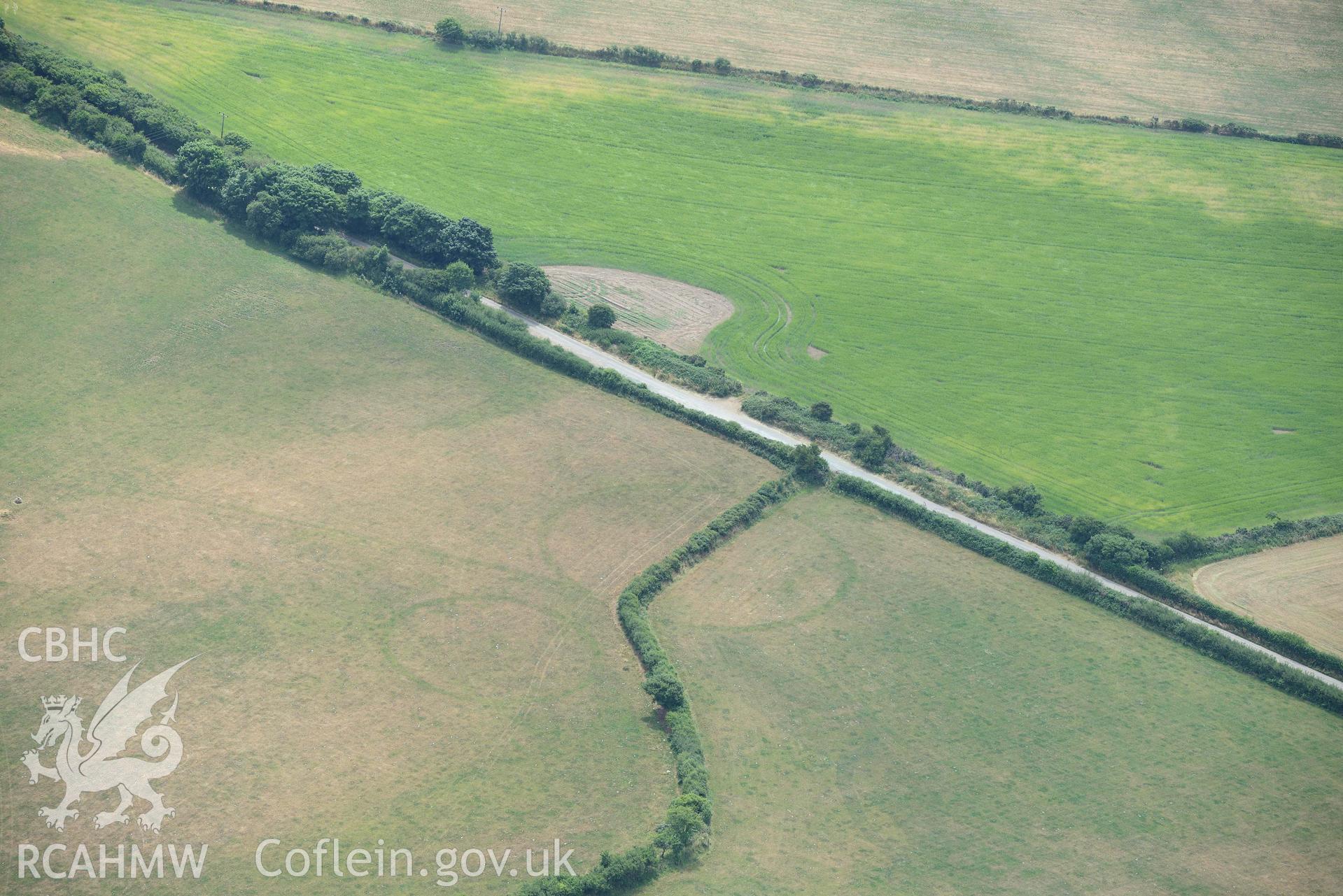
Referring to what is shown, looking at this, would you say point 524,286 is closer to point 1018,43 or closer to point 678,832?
point 678,832

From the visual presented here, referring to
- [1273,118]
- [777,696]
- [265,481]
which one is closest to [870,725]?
[777,696]

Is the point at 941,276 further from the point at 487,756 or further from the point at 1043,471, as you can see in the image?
the point at 487,756

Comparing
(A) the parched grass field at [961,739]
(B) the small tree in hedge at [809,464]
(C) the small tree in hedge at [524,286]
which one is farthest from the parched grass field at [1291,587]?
(C) the small tree in hedge at [524,286]

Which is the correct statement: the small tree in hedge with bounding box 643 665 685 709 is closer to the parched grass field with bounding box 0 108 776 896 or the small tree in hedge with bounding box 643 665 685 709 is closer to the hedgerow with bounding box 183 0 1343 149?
the parched grass field with bounding box 0 108 776 896

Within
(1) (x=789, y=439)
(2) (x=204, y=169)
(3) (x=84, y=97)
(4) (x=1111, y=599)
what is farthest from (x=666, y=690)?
(3) (x=84, y=97)

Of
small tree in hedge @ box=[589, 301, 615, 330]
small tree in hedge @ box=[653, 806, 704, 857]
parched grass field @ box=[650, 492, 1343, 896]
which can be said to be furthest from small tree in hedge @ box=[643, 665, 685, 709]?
small tree in hedge @ box=[589, 301, 615, 330]
